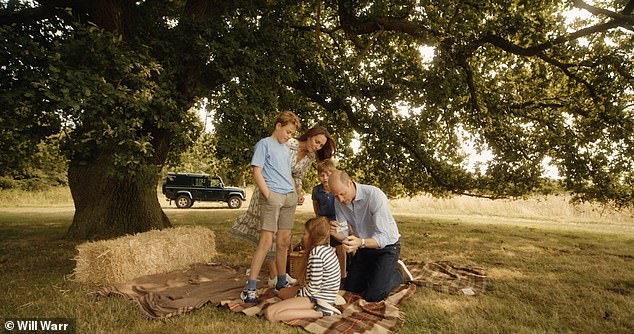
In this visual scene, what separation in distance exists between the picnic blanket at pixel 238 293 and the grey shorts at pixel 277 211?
2.97ft

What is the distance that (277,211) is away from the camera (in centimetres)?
505

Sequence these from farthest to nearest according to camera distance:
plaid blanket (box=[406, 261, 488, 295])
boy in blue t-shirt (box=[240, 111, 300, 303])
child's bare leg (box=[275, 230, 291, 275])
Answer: plaid blanket (box=[406, 261, 488, 295]) < child's bare leg (box=[275, 230, 291, 275]) < boy in blue t-shirt (box=[240, 111, 300, 303])

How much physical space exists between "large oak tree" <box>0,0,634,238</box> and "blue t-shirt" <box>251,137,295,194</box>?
7.68 feet

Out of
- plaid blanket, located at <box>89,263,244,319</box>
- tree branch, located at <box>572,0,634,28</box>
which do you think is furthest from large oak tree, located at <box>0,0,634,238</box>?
plaid blanket, located at <box>89,263,244,319</box>

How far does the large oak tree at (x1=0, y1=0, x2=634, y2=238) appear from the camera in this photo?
6.57 m

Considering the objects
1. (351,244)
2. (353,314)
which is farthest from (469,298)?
(351,244)

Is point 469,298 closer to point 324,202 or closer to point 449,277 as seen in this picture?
point 449,277

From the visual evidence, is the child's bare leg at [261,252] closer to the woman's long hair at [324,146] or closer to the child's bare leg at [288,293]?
the child's bare leg at [288,293]

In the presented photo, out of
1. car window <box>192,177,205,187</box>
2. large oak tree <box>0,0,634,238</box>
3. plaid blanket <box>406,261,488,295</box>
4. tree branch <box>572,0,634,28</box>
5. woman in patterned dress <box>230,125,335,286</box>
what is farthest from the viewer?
car window <box>192,177,205,187</box>

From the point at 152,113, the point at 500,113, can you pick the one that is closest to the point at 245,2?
the point at 152,113

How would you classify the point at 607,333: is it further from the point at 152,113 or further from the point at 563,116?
the point at 563,116

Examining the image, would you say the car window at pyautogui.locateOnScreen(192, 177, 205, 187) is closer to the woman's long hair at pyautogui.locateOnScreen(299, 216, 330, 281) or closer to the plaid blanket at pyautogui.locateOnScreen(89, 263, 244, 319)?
the plaid blanket at pyautogui.locateOnScreen(89, 263, 244, 319)

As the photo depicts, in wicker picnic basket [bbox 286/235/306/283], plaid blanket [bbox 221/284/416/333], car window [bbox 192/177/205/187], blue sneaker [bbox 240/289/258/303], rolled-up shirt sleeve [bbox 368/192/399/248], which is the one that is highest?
car window [bbox 192/177/205/187]

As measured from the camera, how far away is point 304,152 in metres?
5.78
